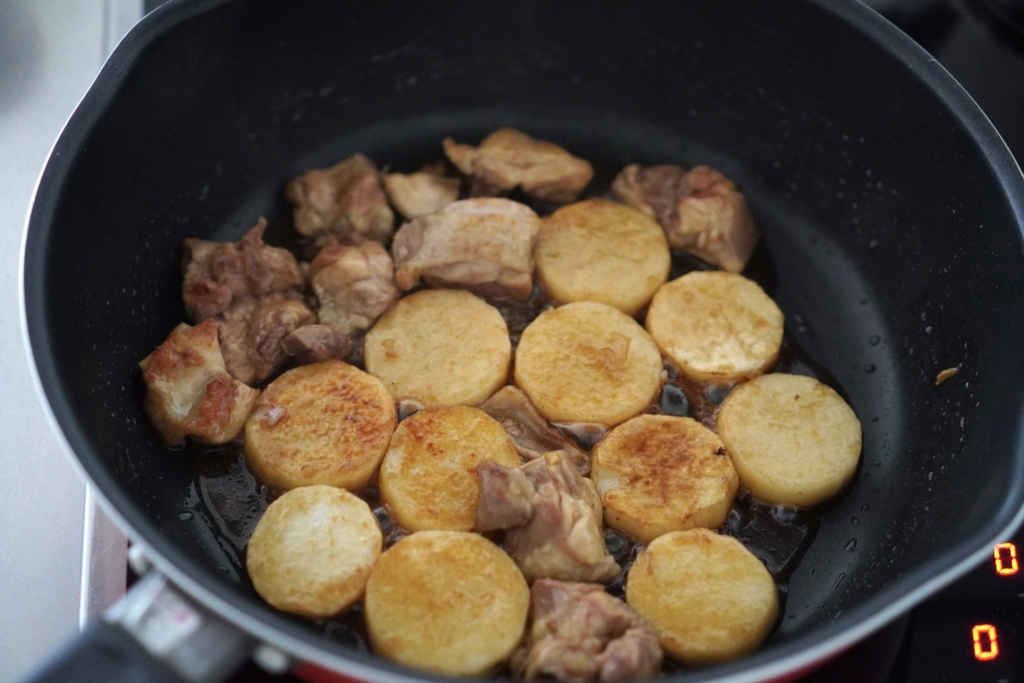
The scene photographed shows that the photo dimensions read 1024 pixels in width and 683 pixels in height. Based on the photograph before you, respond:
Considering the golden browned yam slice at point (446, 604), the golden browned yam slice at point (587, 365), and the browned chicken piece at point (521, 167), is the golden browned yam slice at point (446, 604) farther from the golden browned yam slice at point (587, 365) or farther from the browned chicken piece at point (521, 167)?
the browned chicken piece at point (521, 167)

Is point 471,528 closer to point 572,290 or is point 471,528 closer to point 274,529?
point 274,529

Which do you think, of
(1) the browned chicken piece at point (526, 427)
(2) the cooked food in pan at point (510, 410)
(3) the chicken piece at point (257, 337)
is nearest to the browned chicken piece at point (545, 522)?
(2) the cooked food in pan at point (510, 410)

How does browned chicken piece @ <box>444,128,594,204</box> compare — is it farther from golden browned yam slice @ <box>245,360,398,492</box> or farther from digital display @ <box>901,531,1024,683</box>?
digital display @ <box>901,531,1024,683</box>

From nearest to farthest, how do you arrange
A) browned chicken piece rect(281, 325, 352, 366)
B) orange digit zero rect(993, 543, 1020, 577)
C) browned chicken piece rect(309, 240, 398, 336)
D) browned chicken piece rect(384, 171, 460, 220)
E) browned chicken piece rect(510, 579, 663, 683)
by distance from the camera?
browned chicken piece rect(510, 579, 663, 683), orange digit zero rect(993, 543, 1020, 577), browned chicken piece rect(281, 325, 352, 366), browned chicken piece rect(309, 240, 398, 336), browned chicken piece rect(384, 171, 460, 220)

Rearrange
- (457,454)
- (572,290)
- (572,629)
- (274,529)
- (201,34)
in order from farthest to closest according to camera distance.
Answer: (572,290)
(201,34)
(457,454)
(274,529)
(572,629)

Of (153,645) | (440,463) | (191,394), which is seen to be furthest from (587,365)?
(153,645)

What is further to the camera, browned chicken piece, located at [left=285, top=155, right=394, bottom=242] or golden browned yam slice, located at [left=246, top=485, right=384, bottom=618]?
browned chicken piece, located at [left=285, top=155, right=394, bottom=242]

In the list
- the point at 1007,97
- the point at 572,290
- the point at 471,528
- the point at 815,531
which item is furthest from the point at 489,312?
the point at 1007,97

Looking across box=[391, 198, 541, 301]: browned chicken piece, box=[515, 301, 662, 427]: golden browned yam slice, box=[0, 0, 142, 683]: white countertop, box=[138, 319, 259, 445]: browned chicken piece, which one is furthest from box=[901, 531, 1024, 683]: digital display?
box=[0, 0, 142, 683]: white countertop

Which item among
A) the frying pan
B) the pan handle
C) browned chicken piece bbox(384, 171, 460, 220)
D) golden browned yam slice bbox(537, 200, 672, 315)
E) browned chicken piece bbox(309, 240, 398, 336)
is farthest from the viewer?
browned chicken piece bbox(384, 171, 460, 220)
